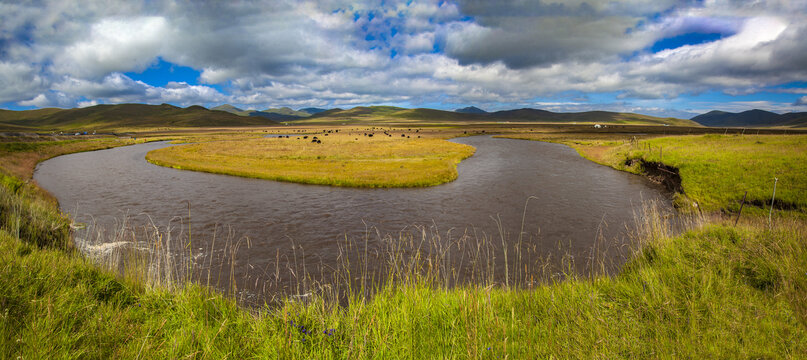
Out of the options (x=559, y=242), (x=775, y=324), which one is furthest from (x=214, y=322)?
(x=559, y=242)

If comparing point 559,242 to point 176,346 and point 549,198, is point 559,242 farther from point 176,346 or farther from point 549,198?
point 176,346

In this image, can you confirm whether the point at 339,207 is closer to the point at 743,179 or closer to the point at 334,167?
the point at 334,167

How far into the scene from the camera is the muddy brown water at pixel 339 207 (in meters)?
19.5

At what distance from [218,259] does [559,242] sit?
18.6 meters

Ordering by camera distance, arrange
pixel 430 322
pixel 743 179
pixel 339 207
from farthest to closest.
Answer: pixel 339 207 < pixel 743 179 < pixel 430 322

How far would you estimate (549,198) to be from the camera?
30.1m

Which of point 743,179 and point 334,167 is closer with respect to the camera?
point 743,179

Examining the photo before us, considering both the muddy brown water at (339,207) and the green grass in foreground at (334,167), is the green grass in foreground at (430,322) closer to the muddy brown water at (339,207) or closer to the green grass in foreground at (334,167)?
the muddy brown water at (339,207)

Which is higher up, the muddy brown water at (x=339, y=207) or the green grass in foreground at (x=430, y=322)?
the green grass in foreground at (x=430, y=322)

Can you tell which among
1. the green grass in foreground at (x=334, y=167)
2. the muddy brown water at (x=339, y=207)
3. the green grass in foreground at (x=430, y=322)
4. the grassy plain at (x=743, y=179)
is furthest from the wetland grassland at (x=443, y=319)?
the green grass in foreground at (x=334, y=167)

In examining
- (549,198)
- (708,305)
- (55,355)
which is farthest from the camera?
(549,198)

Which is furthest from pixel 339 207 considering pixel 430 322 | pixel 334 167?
pixel 430 322

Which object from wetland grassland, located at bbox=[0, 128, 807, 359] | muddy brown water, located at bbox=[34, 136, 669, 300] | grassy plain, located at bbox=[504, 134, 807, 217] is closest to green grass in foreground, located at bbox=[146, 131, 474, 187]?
muddy brown water, located at bbox=[34, 136, 669, 300]

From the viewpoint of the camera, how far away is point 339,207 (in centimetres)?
2736
